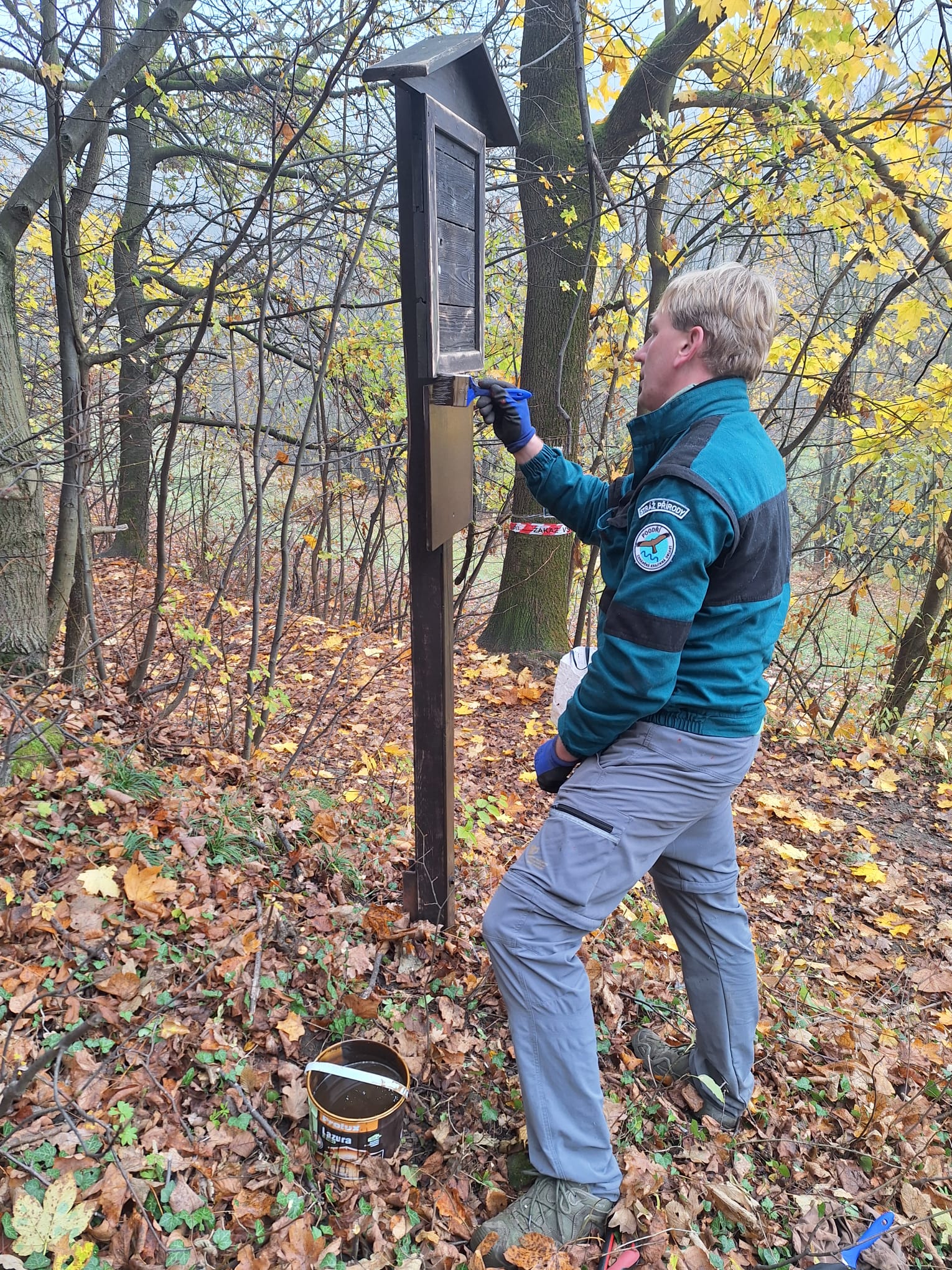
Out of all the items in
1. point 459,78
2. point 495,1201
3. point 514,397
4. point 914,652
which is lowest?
point 495,1201

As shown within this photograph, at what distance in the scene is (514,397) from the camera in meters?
2.63

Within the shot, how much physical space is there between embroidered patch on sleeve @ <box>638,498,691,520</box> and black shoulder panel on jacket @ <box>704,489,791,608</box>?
0.61 ft

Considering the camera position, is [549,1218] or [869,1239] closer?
[549,1218]

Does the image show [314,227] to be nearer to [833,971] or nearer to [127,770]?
[127,770]

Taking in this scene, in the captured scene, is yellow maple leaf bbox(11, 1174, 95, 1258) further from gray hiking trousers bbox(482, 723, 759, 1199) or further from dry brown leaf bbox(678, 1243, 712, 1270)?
dry brown leaf bbox(678, 1243, 712, 1270)

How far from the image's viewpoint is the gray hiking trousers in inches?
74.7

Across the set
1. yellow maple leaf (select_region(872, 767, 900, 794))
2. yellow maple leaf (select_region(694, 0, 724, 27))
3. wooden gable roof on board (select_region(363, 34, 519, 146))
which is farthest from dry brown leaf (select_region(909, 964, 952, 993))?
yellow maple leaf (select_region(694, 0, 724, 27))

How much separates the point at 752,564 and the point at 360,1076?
1.80m

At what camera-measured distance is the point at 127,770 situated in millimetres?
3346

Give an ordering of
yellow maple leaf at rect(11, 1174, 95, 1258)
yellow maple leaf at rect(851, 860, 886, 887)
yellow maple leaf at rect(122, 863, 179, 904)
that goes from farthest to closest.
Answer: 1. yellow maple leaf at rect(851, 860, 886, 887)
2. yellow maple leaf at rect(122, 863, 179, 904)
3. yellow maple leaf at rect(11, 1174, 95, 1258)

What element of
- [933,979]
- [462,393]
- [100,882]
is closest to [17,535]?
[100,882]

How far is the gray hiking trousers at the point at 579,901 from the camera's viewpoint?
190 centimetres

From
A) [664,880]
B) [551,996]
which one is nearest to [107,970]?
[551,996]

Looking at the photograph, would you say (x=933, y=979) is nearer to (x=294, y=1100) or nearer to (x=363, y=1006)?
Answer: (x=363, y=1006)
